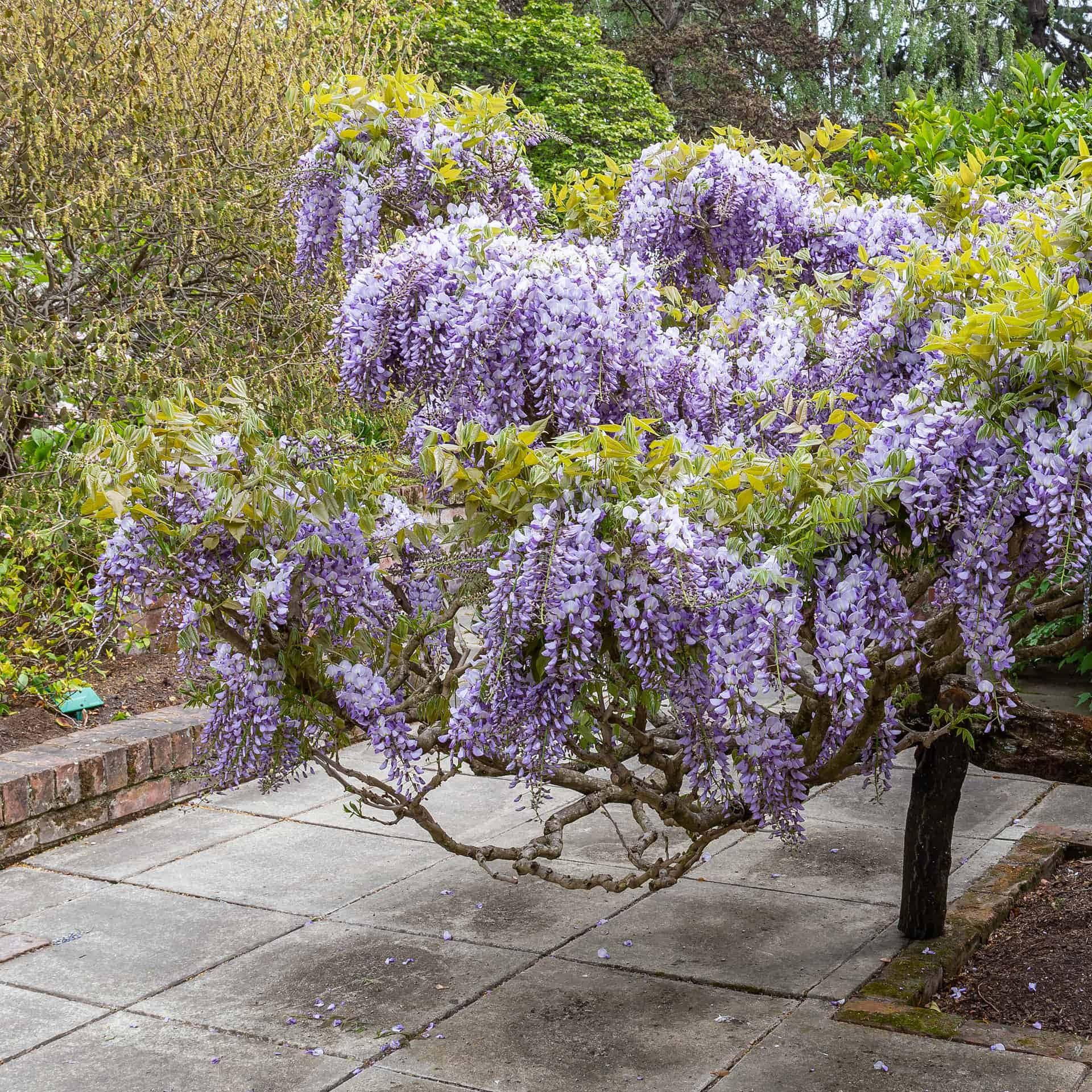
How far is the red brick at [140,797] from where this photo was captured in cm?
650

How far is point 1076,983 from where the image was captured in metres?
4.58

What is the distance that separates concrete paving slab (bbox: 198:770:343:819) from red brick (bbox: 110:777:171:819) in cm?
21

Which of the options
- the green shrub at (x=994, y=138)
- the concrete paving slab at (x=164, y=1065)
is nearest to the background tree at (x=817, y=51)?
the green shrub at (x=994, y=138)

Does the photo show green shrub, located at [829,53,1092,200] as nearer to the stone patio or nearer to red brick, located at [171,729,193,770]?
the stone patio

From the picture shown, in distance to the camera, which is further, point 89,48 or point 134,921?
point 89,48

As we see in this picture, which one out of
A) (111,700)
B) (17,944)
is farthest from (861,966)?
(111,700)

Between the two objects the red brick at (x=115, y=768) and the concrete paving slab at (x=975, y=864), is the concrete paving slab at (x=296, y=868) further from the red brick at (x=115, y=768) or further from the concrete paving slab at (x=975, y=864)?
the concrete paving slab at (x=975, y=864)

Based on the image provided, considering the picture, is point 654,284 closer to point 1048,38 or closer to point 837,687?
point 837,687

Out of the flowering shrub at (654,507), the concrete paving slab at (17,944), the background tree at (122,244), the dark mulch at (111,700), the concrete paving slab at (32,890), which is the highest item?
the background tree at (122,244)

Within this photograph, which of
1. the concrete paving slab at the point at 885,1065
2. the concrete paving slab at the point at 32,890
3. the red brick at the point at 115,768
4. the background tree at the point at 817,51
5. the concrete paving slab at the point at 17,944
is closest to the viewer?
the concrete paving slab at the point at 885,1065

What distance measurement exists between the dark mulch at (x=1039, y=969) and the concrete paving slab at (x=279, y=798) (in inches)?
132

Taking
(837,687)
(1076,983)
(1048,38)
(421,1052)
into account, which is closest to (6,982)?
(421,1052)

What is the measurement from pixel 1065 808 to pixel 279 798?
4077 mm

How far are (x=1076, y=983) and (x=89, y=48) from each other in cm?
685
